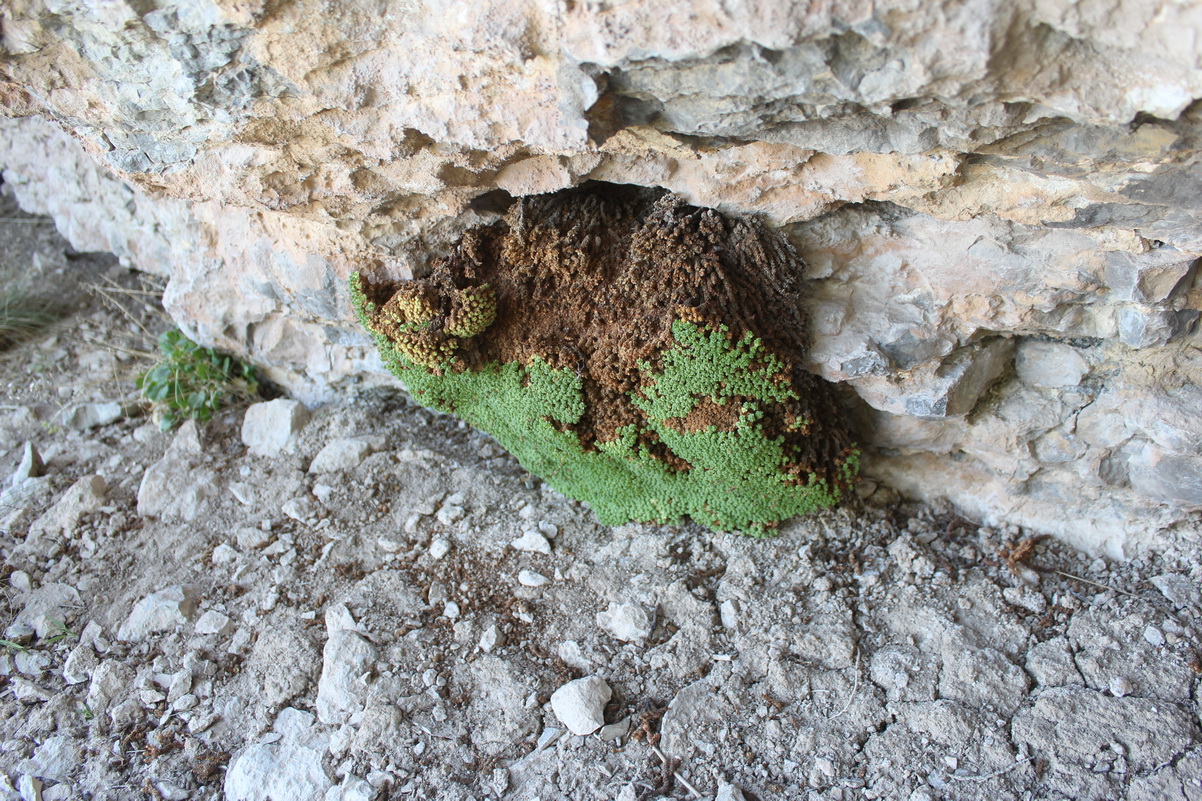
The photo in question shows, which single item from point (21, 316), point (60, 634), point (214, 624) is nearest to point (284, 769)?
point (214, 624)

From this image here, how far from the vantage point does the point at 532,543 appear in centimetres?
381

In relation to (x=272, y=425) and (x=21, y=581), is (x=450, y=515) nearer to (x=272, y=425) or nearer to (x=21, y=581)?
(x=272, y=425)

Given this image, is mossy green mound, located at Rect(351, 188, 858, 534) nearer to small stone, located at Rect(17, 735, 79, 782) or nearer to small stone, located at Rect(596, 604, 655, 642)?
small stone, located at Rect(596, 604, 655, 642)

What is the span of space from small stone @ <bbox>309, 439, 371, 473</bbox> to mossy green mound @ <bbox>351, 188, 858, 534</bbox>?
639 millimetres

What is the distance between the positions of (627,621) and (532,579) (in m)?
0.50

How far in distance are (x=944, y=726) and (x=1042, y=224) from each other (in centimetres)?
183

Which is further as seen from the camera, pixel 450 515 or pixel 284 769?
pixel 450 515

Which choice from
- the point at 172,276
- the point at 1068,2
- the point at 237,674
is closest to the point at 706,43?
the point at 1068,2

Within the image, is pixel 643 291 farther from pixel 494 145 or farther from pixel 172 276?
pixel 172 276

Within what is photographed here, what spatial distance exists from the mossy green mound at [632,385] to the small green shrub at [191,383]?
1489mm

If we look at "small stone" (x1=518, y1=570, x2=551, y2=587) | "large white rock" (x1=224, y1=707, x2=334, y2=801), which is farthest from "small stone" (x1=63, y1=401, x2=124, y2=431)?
"small stone" (x1=518, y1=570, x2=551, y2=587)

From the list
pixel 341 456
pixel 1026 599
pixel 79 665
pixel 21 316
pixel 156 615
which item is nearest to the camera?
pixel 1026 599

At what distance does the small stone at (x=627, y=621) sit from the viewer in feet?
11.2

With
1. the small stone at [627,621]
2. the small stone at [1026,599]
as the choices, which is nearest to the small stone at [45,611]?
the small stone at [627,621]
